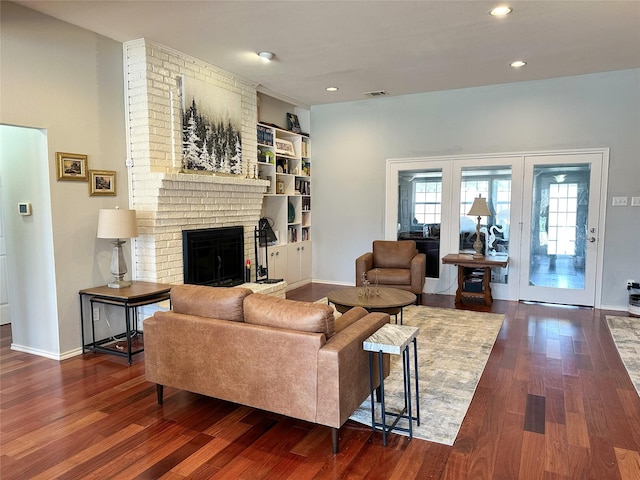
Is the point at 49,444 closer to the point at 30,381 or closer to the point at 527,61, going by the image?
the point at 30,381

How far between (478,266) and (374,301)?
229 centimetres

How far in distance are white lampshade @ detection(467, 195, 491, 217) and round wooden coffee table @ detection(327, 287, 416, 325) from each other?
2010 millimetres

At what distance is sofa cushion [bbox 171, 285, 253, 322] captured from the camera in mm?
2588

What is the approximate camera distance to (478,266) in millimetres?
5641

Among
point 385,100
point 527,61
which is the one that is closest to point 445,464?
point 527,61

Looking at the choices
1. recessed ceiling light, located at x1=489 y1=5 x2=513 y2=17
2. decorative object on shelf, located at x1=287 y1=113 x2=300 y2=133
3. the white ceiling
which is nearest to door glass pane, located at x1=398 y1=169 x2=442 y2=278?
the white ceiling

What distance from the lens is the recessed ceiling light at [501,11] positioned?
3.40m

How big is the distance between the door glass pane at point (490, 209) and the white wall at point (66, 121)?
4474mm

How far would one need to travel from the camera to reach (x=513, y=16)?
11.7ft

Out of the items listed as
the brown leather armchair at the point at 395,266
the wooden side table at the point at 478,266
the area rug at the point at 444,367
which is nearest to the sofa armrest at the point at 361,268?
the brown leather armchair at the point at 395,266

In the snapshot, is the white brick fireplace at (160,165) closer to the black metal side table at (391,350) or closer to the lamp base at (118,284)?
the lamp base at (118,284)

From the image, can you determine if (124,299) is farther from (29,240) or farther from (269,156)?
(269,156)

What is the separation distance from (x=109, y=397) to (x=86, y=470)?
881 mm

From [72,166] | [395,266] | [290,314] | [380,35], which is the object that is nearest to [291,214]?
[395,266]
